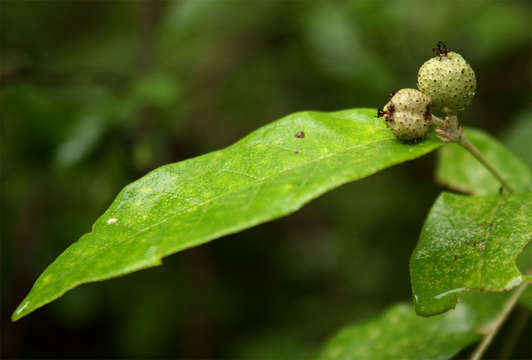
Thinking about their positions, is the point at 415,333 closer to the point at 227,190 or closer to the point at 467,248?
the point at 467,248

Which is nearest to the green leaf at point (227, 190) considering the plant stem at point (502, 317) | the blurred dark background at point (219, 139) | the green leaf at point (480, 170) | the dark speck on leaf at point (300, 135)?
the dark speck on leaf at point (300, 135)

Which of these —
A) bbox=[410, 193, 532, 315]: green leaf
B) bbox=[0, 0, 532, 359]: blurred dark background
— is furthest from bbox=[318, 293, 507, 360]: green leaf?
bbox=[0, 0, 532, 359]: blurred dark background

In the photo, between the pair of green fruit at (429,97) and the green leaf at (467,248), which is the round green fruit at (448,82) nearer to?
the pair of green fruit at (429,97)

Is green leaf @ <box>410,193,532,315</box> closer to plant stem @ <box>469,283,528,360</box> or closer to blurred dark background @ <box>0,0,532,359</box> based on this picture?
plant stem @ <box>469,283,528,360</box>

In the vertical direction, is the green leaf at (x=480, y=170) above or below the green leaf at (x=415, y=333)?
above

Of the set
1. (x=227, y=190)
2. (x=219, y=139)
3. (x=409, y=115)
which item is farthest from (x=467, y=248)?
(x=219, y=139)

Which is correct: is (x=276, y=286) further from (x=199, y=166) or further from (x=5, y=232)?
(x=199, y=166)
